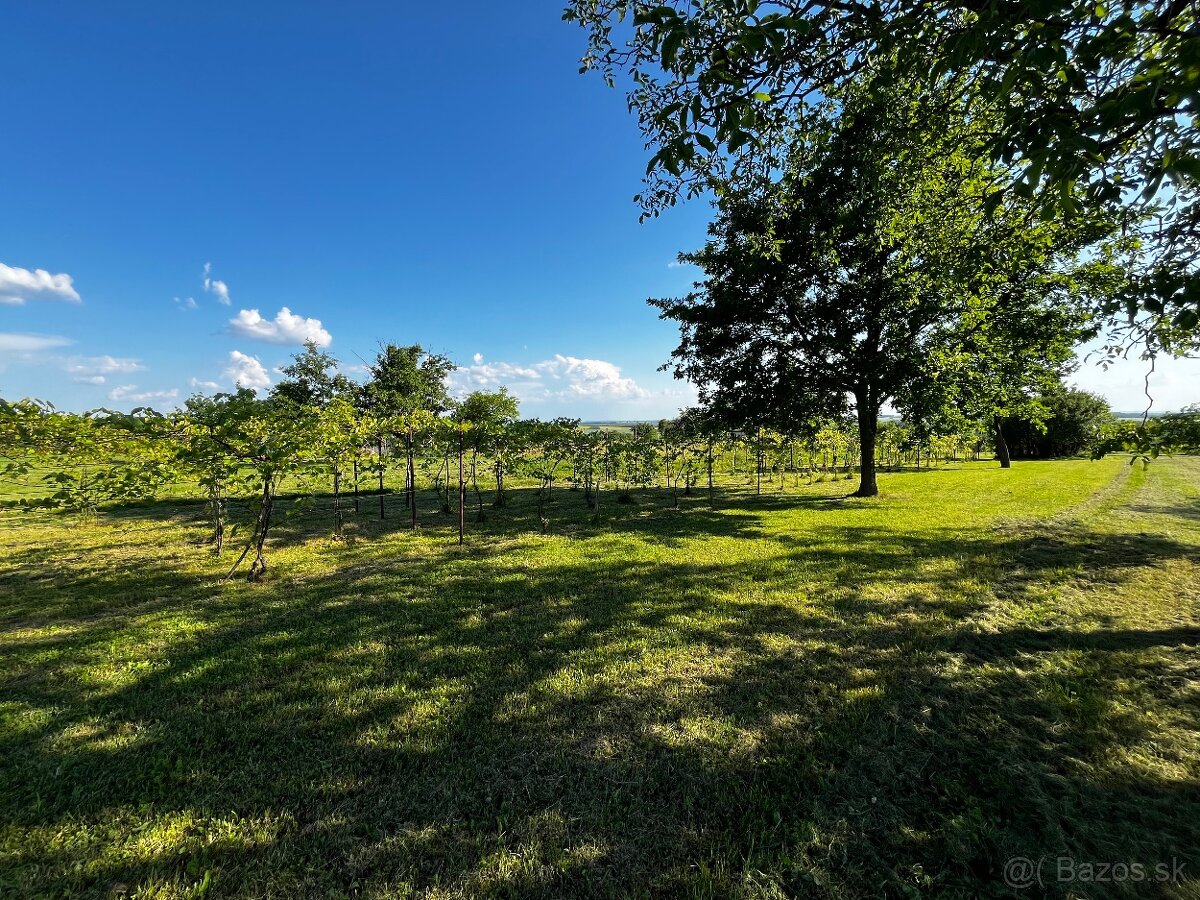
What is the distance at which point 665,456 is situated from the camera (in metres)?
18.2

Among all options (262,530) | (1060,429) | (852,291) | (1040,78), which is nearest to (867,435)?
(852,291)

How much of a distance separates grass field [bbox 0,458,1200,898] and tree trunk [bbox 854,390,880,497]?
883 cm

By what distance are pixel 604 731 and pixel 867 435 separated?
16.7 metres

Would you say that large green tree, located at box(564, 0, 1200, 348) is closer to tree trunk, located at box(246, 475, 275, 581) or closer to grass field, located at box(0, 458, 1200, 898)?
grass field, located at box(0, 458, 1200, 898)

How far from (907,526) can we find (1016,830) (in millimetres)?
10028

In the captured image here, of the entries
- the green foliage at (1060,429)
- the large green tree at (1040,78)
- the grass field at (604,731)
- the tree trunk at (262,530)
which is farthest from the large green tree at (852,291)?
the green foliage at (1060,429)

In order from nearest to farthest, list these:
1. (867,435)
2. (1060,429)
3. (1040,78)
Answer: (1040,78), (867,435), (1060,429)

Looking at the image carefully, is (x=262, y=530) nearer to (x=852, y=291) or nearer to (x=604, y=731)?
(x=604, y=731)

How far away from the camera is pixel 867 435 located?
16547mm

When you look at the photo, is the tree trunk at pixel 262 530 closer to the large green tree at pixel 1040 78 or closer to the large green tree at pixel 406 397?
the large green tree at pixel 406 397

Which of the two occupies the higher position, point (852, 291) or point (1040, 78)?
point (852, 291)

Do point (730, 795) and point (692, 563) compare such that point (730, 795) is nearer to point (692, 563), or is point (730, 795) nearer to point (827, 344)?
point (692, 563)

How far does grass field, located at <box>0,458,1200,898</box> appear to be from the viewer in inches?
92.4

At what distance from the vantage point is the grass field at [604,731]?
2.35 m
